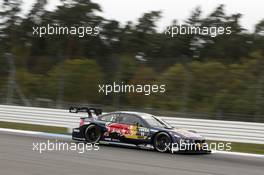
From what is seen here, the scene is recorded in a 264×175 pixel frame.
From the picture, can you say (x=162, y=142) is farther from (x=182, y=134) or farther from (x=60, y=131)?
(x=60, y=131)

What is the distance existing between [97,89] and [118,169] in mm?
12635

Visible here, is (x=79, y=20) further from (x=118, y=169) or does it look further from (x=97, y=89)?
(x=118, y=169)

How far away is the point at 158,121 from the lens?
14.3 m

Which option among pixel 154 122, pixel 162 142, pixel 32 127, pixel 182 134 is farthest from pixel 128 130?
pixel 32 127

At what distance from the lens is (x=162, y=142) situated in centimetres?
1326

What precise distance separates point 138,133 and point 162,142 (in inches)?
31.1

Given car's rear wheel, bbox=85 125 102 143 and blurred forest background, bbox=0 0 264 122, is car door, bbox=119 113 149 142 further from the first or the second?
blurred forest background, bbox=0 0 264 122

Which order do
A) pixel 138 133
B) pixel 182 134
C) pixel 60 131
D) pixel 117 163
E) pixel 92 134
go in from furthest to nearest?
1. pixel 60 131
2. pixel 92 134
3. pixel 138 133
4. pixel 182 134
5. pixel 117 163

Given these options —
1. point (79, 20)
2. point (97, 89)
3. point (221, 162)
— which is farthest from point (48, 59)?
point (79, 20)

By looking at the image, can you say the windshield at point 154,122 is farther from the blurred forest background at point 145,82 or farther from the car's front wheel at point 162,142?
the blurred forest background at point 145,82

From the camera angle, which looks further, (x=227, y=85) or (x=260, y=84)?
(x=227, y=85)

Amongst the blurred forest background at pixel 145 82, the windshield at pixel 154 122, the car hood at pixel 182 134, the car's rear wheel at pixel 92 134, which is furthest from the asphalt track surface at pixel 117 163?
the blurred forest background at pixel 145 82

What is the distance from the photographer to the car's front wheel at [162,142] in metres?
13.0

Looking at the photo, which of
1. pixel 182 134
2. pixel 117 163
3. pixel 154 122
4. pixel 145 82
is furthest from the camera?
pixel 145 82
